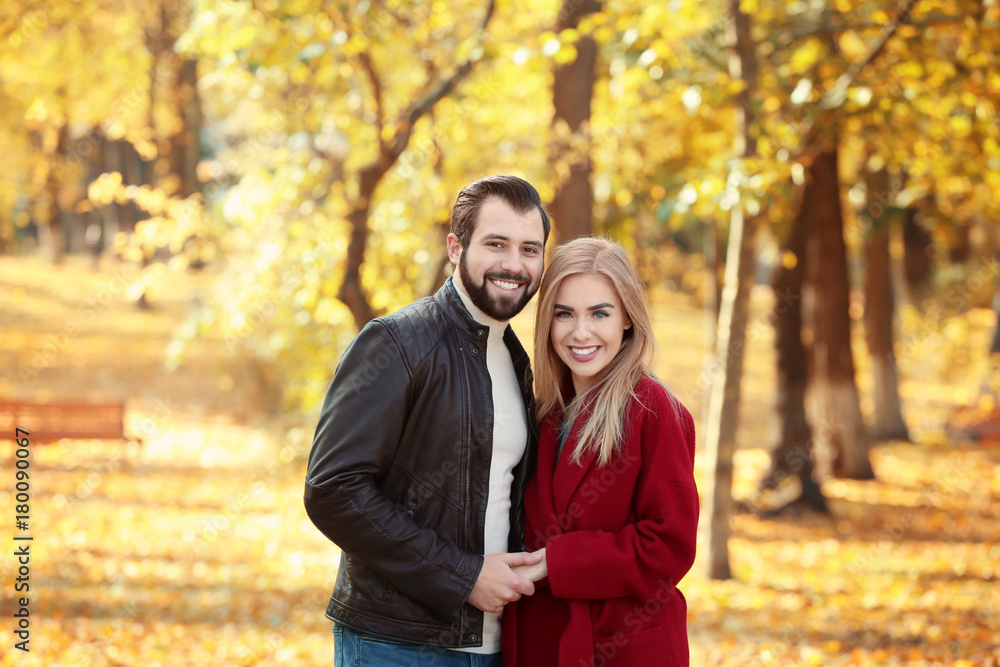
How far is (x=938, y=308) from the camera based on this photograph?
17.1 meters

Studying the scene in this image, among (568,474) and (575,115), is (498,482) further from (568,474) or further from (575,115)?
(575,115)

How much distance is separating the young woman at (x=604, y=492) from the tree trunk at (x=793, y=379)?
708 centimetres

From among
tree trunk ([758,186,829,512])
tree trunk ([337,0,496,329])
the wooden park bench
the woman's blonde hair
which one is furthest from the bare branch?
the wooden park bench

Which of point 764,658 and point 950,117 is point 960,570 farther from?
point 950,117

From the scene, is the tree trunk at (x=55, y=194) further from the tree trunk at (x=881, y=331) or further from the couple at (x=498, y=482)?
the couple at (x=498, y=482)

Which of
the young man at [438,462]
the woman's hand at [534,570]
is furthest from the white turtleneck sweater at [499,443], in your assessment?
the woman's hand at [534,570]

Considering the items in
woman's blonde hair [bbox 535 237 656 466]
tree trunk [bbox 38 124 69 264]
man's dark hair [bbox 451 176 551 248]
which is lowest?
woman's blonde hair [bbox 535 237 656 466]

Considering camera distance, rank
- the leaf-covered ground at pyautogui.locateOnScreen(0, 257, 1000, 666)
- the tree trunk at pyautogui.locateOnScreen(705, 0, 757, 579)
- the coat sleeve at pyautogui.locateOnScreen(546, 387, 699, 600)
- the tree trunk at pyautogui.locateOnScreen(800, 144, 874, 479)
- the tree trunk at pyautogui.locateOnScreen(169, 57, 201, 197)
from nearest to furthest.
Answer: the coat sleeve at pyautogui.locateOnScreen(546, 387, 699, 600) < the leaf-covered ground at pyautogui.locateOnScreen(0, 257, 1000, 666) < the tree trunk at pyautogui.locateOnScreen(705, 0, 757, 579) < the tree trunk at pyautogui.locateOnScreen(800, 144, 874, 479) < the tree trunk at pyautogui.locateOnScreen(169, 57, 201, 197)

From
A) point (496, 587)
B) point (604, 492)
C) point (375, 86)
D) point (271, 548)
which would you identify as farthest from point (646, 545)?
point (271, 548)

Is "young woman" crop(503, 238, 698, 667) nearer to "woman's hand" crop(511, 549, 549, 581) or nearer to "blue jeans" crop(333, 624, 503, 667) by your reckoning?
"woman's hand" crop(511, 549, 549, 581)

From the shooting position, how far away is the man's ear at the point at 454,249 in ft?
8.14

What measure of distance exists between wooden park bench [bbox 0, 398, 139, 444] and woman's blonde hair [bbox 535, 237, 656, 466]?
31.0ft

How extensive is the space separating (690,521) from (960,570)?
628 centimetres

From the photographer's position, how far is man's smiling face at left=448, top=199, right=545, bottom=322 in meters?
2.39
